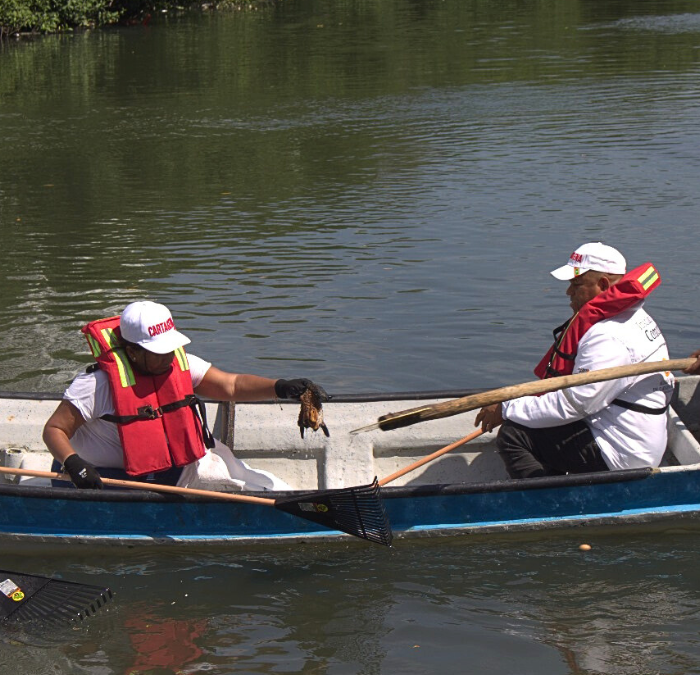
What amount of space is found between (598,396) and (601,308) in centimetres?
49

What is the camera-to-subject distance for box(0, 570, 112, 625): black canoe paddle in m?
5.97

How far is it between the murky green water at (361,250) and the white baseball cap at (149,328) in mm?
1512

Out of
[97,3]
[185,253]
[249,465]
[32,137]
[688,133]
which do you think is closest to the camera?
[249,465]

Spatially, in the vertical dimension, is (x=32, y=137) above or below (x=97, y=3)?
below

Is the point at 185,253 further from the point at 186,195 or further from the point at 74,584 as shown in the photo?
the point at 74,584

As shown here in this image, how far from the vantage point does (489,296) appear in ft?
35.4

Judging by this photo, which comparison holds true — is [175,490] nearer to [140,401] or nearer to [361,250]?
[140,401]

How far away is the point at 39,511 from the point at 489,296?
5576 millimetres

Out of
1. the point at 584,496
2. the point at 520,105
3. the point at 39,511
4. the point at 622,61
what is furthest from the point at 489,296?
the point at 622,61

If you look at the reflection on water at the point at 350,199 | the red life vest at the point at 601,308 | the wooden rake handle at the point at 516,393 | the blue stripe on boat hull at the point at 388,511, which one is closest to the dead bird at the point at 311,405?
the wooden rake handle at the point at 516,393

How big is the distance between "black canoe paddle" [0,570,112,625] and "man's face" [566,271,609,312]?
10.2ft

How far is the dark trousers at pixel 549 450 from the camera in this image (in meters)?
6.38

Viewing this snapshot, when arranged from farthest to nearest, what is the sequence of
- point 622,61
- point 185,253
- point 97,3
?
point 97,3, point 622,61, point 185,253

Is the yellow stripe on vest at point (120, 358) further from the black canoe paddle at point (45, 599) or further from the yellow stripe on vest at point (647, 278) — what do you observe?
the yellow stripe on vest at point (647, 278)
